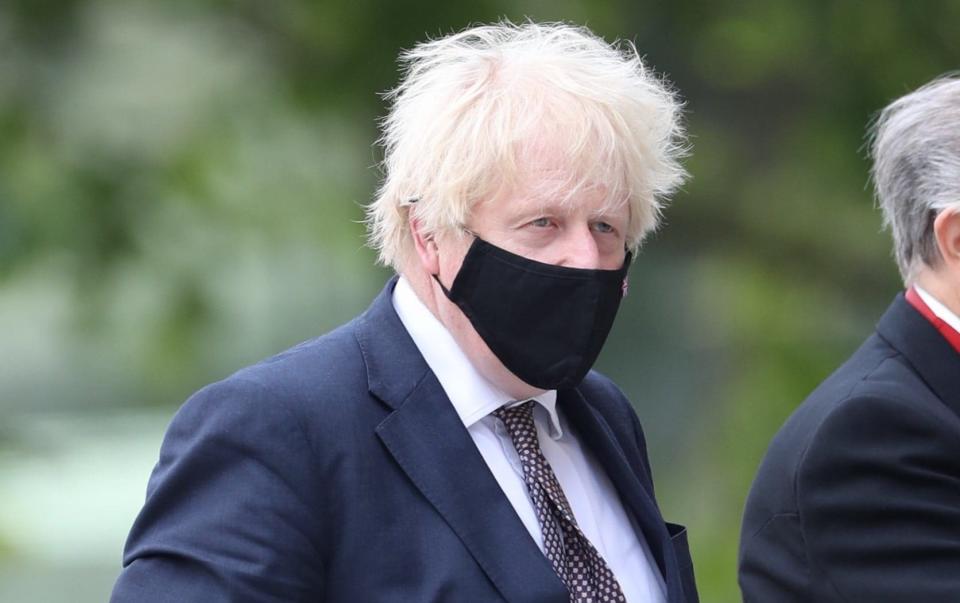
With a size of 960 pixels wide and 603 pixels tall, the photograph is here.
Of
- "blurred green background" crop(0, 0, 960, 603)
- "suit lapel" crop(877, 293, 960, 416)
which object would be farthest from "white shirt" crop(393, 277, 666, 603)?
"blurred green background" crop(0, 0, 960, 603)

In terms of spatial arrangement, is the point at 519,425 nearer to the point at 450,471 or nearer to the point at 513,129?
the point at 450,471

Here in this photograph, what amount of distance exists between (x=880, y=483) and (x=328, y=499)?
914mm

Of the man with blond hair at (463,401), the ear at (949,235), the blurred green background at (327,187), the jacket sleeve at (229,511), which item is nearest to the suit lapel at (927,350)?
the ear at (949,235)

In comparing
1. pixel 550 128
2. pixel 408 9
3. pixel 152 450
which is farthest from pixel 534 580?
pixel 152 450

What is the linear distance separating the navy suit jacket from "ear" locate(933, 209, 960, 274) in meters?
0.89

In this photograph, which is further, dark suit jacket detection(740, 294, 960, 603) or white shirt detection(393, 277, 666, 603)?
dark suit jacket detection(740, 294, 960, 603)

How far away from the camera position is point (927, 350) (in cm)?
271

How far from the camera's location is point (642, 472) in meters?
2.84

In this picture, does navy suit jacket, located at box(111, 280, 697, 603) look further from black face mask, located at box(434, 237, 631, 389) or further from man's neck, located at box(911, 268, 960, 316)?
man's neck, located at box(911, 268, 960, 316)

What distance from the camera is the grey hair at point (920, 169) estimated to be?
2699mm

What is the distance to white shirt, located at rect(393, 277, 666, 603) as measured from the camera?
8.07ft

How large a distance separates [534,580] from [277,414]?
0.44m

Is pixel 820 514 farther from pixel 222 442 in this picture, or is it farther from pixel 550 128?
pixel 222 442

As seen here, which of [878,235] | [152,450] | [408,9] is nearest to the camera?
[408,9]
